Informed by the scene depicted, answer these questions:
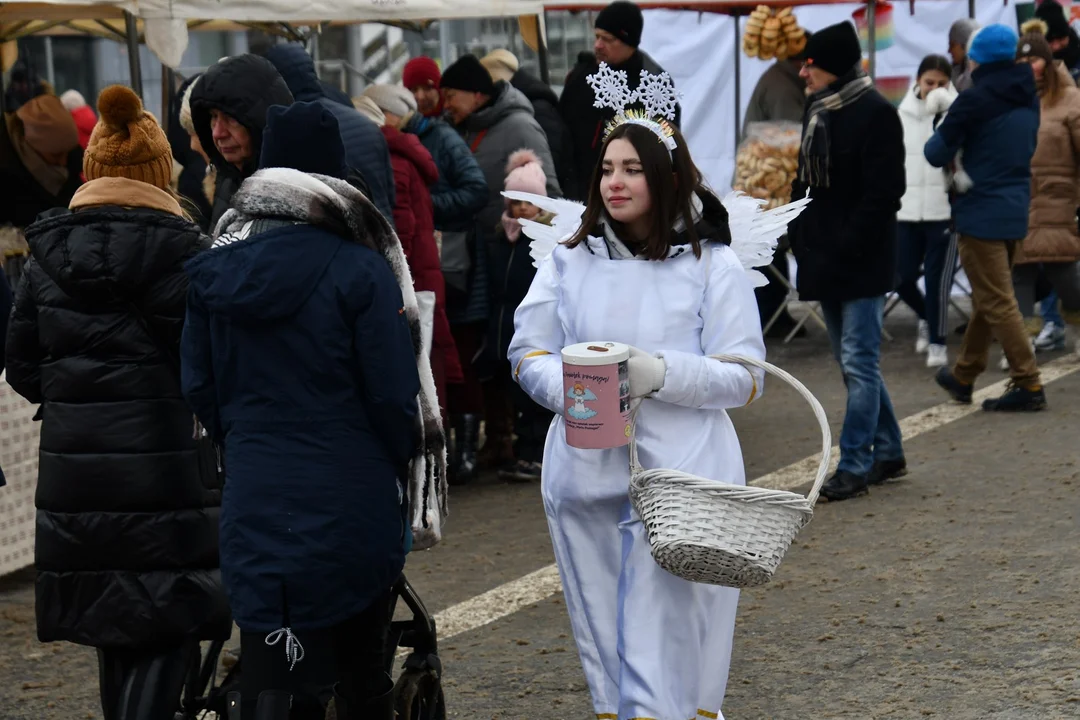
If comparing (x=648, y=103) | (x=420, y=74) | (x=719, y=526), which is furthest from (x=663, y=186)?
(x=420, y=74)

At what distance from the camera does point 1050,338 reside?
445 inches

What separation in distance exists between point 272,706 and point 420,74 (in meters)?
5.47

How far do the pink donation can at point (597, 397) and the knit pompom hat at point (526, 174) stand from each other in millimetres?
4068

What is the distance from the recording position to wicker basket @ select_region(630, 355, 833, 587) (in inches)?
139

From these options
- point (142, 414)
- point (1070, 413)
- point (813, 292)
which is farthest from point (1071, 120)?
point (142, 414)

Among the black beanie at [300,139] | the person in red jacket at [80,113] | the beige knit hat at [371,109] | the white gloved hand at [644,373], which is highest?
the black beanie at [300,139]

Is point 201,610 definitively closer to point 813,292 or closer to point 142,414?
point 142,414

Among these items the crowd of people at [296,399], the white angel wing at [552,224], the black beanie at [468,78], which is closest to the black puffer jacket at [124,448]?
the crowd of people at [296,399]

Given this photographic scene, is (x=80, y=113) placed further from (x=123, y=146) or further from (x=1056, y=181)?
(x=123, y=146)

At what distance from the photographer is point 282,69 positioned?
20.4ft

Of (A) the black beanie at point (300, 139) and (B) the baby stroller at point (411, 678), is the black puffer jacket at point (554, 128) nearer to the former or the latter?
(B) the baby stroller at point (411, 678)

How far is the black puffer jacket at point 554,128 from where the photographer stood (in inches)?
355

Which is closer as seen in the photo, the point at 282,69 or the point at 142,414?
the point at 142,414

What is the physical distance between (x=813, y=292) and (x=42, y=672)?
3.84 meters
